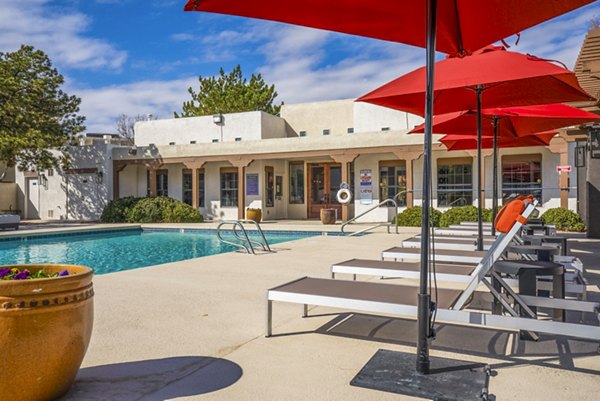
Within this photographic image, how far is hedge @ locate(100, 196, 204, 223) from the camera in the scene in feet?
58.0

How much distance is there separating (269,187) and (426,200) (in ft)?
54.3

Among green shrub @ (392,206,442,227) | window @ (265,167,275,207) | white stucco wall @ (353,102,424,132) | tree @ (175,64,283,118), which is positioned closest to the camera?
green shrub @ (392,206,442,227)

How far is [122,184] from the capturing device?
69.2 feet

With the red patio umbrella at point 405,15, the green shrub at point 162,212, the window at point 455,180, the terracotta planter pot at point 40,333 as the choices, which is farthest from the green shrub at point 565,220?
the terracotta planter pot at point 40,333

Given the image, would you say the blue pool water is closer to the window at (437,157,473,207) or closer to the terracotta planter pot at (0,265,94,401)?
the window at (437,157,473,207)

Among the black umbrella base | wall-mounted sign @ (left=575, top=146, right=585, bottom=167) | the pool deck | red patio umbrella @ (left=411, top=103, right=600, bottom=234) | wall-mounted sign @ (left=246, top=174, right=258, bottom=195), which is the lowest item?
the pool deck

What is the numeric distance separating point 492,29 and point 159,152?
57.8 ft

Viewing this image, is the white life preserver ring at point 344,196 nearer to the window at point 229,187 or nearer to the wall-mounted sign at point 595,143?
the window at point 229,187

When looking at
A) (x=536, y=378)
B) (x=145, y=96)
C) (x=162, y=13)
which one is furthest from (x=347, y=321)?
(x=145, y=96)

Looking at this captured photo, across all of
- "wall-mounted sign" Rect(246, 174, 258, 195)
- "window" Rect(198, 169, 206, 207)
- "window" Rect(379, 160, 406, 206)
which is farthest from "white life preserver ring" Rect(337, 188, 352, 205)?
"window" Rect(198, 169, 206, 207)

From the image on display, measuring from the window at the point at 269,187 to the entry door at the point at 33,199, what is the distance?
1130 centimetres

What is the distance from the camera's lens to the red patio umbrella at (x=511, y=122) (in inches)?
217

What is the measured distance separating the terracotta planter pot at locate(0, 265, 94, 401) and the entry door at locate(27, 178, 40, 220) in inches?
891

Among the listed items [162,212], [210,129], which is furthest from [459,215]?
[210,129]
